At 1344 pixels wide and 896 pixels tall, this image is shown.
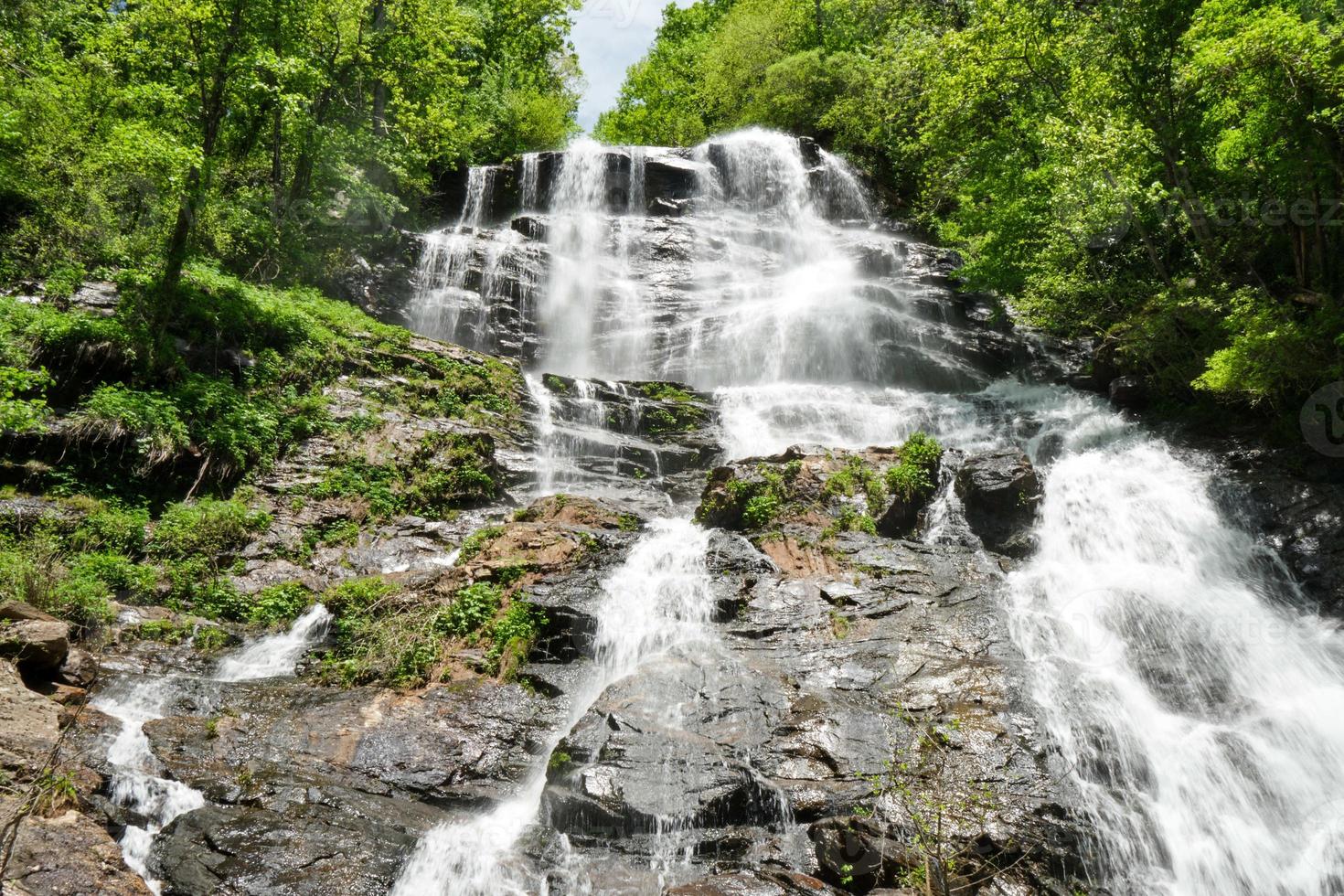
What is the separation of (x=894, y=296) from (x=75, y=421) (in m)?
18.0

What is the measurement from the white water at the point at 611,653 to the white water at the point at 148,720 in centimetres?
189

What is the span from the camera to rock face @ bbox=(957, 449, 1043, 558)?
35.4 ft

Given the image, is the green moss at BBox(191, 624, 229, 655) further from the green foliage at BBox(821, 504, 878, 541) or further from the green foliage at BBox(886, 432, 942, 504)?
the green foliage at BBox(886, 432, 942, 504)

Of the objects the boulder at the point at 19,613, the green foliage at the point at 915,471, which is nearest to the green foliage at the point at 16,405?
the boulder at the point at 19,613

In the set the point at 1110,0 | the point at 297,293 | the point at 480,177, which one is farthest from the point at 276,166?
the point at 1110,0

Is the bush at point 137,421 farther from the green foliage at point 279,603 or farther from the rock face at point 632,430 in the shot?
the rock face at point 632,430

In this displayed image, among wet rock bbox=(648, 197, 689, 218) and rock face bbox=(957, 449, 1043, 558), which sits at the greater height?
wet rock bbox=(648, 197, 689, 218)

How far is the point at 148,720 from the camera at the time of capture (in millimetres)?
6504

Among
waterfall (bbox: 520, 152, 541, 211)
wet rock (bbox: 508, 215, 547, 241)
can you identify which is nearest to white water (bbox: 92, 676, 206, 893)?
wet rock (bbox: 508, 215, 547, 241)

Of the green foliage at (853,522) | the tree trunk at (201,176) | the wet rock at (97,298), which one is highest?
the tree trunk at (201,176)

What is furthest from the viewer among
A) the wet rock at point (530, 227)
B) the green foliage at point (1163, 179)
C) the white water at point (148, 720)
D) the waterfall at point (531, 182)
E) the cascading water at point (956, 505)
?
the waterfall at point (531, 182)

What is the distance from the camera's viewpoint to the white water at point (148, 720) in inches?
207

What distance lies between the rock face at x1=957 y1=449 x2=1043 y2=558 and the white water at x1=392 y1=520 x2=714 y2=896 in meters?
4.41

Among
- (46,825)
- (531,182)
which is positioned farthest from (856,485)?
(531,182)
